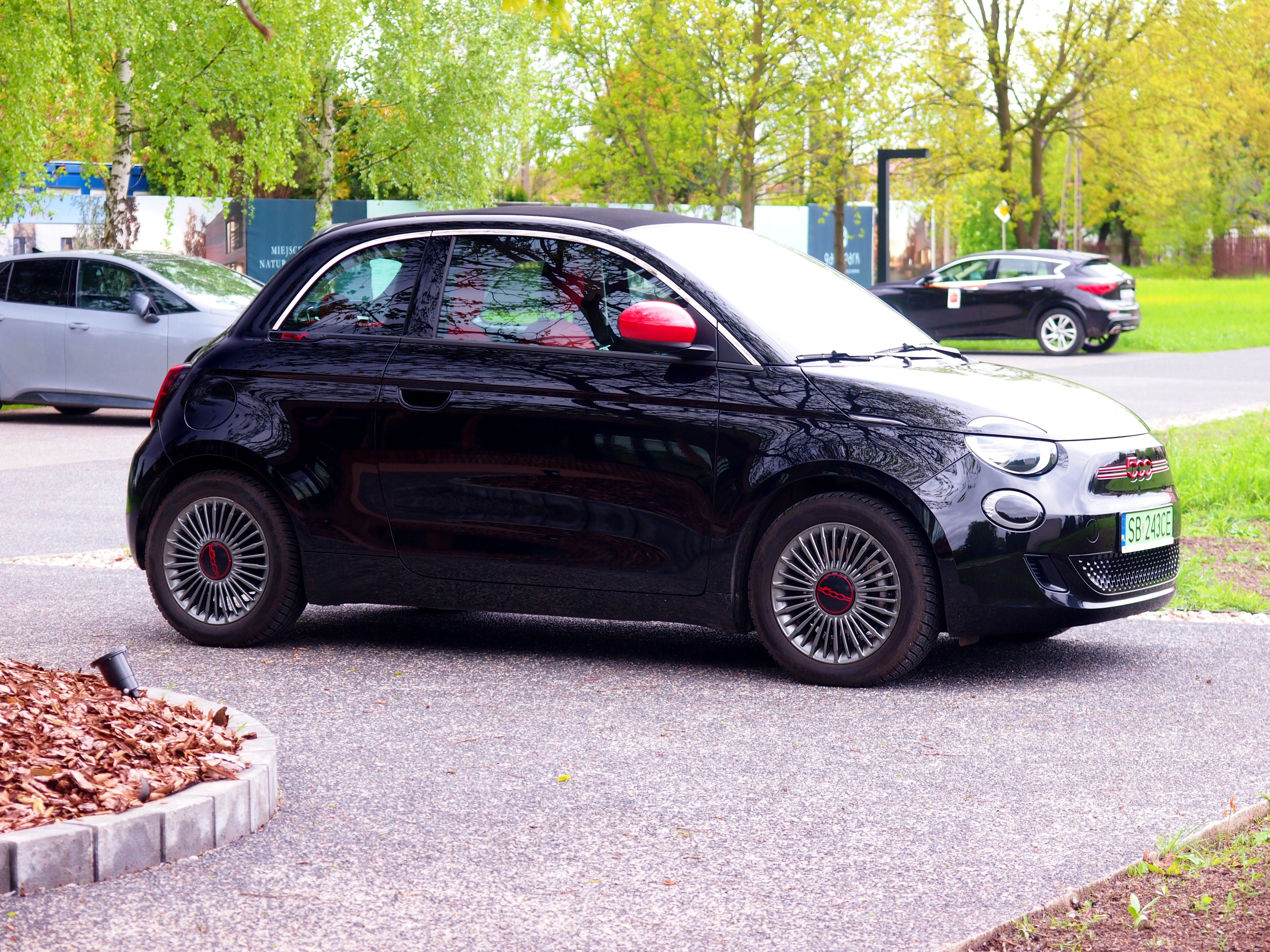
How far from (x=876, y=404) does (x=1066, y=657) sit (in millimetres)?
1516

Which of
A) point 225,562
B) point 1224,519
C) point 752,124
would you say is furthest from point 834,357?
point 752,124

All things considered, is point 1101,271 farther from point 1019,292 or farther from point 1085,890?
point 1085,890

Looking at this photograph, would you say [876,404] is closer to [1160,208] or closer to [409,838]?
[409,838]

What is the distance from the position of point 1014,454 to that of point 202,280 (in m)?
12.4

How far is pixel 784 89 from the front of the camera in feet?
108

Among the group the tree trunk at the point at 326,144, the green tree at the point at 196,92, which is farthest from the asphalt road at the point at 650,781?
the tree trunk at the point at 326,144

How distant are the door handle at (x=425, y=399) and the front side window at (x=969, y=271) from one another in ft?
79.8

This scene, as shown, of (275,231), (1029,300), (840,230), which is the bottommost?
(1029,300)

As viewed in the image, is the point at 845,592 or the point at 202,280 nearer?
the point at 845,592

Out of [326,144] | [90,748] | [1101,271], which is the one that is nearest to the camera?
[90,748]

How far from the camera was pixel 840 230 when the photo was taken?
39156 millimetres

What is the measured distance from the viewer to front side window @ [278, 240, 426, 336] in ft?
21.9

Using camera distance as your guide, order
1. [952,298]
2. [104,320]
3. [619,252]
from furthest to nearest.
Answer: [952,298] < [104,320] < [619,252]

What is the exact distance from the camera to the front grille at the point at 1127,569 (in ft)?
19.6
